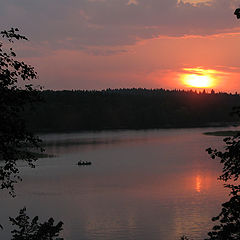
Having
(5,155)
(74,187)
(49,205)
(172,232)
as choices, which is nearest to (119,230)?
(172,232)

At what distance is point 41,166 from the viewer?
97.2 m

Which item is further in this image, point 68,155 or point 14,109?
point 68,155

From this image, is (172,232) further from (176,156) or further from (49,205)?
(176,156)

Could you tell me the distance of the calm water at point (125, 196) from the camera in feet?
147

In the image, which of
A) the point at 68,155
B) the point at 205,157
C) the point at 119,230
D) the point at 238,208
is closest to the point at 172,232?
the point at 119,230

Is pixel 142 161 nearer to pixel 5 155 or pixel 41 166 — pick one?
pixel 41 166

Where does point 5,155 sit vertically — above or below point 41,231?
above

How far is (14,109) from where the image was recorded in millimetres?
10133

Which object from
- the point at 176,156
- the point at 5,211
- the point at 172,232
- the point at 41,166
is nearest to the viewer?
the point at 172,232

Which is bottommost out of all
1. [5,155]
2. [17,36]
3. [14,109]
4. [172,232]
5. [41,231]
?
[172,232]

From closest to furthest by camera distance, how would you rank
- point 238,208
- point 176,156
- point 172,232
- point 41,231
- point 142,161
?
point 238,208
point 41,231
point 172,232
point 142,161
point 176,156

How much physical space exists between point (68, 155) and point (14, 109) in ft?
372

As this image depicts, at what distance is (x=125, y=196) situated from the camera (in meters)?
63.2

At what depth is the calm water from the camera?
147 ft
